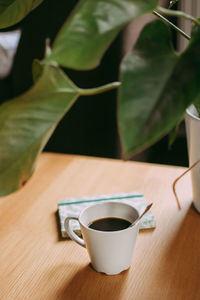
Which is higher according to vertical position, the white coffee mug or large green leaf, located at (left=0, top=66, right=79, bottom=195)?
large green leaf, located at (left=0, top=66, right=79, bottom=195)

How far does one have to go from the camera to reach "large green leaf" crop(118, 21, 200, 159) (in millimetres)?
355

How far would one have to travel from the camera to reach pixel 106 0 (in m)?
0.39

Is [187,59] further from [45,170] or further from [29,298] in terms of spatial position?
[45,170]

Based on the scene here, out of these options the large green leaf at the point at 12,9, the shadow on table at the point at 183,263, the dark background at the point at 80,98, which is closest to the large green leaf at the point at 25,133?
the large green leaf at the point at 12,9

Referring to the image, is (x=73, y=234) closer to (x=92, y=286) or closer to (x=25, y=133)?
(x=92, y=286)

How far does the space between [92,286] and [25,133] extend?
0.30 meters

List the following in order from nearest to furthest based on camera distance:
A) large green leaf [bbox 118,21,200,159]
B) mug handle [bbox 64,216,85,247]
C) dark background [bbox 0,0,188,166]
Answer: large green leaf [bbox 118,21,200,159] → mug handle [bbox 64,216,85,247] → dark background [bbox 0,0,188,166]

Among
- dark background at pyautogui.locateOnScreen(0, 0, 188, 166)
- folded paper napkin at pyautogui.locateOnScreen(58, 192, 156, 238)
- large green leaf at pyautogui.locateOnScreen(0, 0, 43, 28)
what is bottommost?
dark background at pyautogui.locateOnScreen(0, 0, 188, 166)

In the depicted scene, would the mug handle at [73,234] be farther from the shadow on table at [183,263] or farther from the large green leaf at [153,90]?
the large green leaf at [153,90]

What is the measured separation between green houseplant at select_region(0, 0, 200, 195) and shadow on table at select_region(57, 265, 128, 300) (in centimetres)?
26

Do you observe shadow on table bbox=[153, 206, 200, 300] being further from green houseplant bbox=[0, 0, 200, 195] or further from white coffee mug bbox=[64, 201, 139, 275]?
green houseplant bbox=[0, 0, 200, 195]

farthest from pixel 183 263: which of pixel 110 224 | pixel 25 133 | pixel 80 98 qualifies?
pixel 80 98

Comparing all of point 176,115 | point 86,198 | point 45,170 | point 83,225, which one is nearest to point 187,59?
point 176,115

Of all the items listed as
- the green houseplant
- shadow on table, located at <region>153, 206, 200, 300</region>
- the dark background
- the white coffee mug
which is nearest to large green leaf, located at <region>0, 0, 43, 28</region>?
the green houseplant
